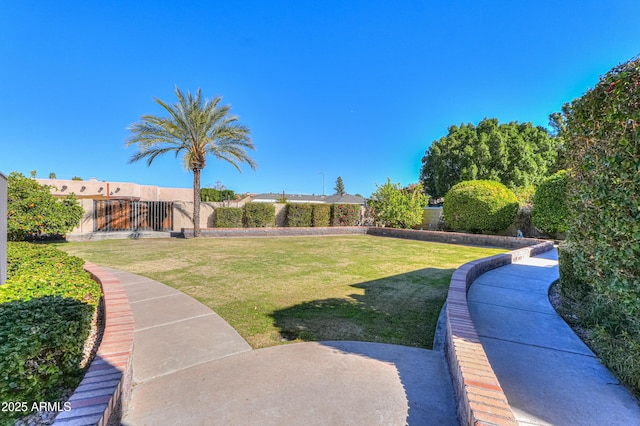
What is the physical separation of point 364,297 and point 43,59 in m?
17.6

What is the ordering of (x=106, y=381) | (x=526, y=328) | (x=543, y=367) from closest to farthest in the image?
(x=106, y=381), (x=543, y=367), (x=526, y=328)

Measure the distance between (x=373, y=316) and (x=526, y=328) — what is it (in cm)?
179

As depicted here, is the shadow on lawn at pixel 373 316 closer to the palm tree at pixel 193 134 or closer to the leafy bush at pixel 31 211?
the leafy bush at pixel 31 211

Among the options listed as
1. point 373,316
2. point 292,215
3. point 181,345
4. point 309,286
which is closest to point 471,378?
point 373,316

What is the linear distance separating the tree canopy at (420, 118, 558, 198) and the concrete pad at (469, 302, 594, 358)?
22.5m

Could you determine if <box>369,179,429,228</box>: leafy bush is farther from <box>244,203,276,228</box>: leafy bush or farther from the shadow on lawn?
the shadow on lawn

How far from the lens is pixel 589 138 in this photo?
238 cm

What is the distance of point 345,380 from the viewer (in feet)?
7.97

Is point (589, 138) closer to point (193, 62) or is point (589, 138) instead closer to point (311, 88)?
point (193, 62)

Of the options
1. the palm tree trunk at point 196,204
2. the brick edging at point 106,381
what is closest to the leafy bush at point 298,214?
the palm tree trunk at point 196,204

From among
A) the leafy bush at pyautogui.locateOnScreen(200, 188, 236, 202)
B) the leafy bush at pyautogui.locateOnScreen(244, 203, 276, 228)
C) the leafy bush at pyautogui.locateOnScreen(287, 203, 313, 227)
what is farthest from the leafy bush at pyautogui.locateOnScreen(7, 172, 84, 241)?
the leafy bush at pyautogui.locateOnScreen(200, 188, 236, 202)

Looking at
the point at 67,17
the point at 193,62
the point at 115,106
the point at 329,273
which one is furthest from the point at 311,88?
the point at 329,273

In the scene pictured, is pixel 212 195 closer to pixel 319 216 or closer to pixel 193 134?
pixel 319 216

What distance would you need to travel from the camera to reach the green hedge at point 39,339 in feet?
5.90
